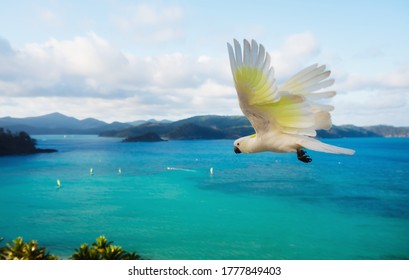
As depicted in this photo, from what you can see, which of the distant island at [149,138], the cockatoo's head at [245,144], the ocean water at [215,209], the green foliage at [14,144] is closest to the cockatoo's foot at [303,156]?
the cockatoo's head at [245,144]

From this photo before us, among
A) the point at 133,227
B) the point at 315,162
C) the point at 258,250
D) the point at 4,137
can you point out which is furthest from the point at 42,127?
the point at 258,250

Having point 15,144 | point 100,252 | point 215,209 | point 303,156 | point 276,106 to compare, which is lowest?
point 215,209

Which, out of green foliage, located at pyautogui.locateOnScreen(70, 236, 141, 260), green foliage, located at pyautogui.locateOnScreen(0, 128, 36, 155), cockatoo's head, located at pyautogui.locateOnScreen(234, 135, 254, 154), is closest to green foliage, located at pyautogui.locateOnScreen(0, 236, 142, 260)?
green foliage, located at pyautogui.locateOnScreen(70, 236, 141, 260)

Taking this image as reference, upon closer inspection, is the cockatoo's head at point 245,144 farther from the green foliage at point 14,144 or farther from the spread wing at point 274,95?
the green foliage at point 14,144

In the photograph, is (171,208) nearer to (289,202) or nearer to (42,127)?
(289,202)

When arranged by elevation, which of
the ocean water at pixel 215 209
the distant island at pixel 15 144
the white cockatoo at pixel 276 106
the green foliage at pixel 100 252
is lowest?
the ocean water at pixel 215 209

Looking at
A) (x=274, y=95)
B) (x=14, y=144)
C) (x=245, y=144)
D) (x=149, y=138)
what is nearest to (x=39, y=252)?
(x=245, y=144)

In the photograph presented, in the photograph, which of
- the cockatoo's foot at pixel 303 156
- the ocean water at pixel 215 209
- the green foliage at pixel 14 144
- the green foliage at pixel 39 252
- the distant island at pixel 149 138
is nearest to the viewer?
the cockatoo's foot at pixel 303 156

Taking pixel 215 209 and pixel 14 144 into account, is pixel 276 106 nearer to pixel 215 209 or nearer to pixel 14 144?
pixel 215 209
